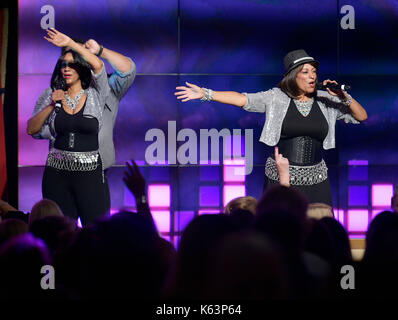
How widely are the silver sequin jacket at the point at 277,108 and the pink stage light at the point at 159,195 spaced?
145 centimetres

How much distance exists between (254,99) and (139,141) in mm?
1487

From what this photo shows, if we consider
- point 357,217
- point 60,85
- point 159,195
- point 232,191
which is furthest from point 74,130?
point 357,217

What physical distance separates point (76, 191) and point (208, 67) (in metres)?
1.74

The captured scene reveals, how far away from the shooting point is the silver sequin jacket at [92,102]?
3984mm

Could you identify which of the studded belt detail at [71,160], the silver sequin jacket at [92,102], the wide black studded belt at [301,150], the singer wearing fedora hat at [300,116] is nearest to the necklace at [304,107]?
the singer wearing fedora hat at [300,116]

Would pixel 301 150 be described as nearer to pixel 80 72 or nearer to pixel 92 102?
pixel 92 102

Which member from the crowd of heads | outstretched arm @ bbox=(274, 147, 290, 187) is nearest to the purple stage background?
outstretched arm @ bbox=(274, 147, 290, 187)

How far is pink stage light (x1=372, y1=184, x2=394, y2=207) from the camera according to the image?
5.30m

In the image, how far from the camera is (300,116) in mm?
3924

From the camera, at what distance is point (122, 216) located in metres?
1.83

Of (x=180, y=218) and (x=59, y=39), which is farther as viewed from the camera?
(x=180, y=218)

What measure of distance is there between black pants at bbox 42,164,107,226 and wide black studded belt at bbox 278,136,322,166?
44.3 inches
